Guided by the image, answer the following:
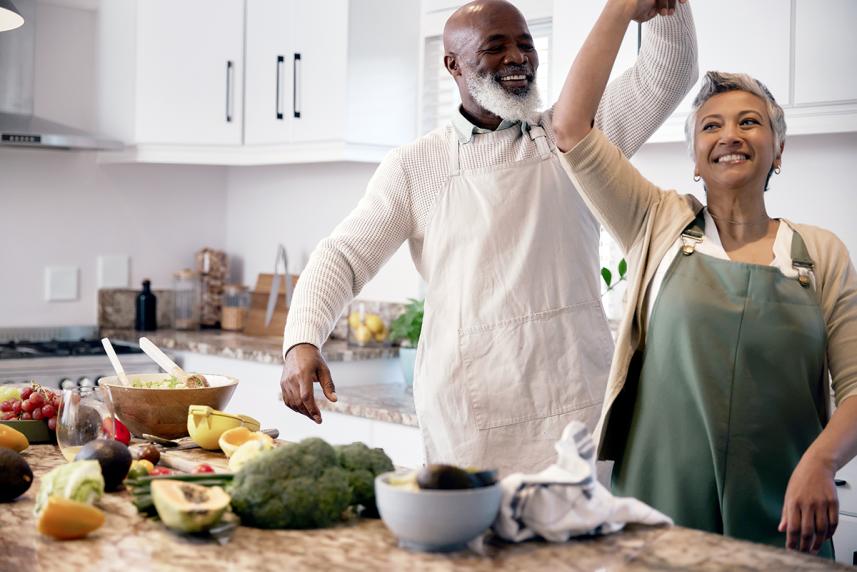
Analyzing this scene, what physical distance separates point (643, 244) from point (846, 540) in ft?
3.94

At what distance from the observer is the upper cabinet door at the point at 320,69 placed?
12.9ft

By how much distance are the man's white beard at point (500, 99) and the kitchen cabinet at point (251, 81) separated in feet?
5.71

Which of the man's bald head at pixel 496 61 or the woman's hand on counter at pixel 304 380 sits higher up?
the man's bald head at pixel 496 61

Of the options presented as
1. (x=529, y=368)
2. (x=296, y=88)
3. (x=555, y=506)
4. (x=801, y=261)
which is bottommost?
(x=555, y=506)

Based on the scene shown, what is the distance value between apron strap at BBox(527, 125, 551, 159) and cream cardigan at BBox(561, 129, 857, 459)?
0.33m

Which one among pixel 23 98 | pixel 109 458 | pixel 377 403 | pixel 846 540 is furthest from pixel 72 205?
pixel 846 540

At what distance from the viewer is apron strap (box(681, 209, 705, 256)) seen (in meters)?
1.89

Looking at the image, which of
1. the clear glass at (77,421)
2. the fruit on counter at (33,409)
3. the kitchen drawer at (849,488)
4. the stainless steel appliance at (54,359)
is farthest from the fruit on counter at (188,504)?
the stainless steel appliance at (54,359)

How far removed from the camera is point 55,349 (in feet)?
13.2

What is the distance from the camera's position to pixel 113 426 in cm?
182

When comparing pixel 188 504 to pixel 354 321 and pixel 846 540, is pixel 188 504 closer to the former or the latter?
pixel 846 540

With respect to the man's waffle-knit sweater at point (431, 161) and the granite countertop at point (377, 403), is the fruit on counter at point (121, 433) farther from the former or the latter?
the granite countertop at point (377, 403)

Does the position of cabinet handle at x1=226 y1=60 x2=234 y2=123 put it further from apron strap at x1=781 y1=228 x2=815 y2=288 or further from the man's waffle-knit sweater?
apron strap at x1=781 y1=228 x2=815 y2=288

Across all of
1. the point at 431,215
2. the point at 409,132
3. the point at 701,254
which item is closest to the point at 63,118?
the point at 409,132
